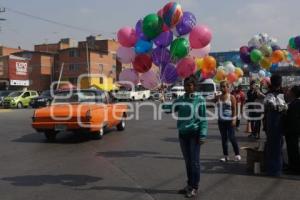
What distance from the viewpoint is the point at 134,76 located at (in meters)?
9.78

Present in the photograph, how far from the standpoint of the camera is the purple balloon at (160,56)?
948 centimetres

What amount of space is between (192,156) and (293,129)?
2385 mm

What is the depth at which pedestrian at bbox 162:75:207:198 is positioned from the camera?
22.1ft

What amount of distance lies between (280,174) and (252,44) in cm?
1266

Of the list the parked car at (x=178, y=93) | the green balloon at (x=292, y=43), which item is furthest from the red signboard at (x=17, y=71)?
the green balloon at (x=292, y=43)

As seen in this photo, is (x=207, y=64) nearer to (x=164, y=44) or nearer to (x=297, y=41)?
(x=164, y=44)

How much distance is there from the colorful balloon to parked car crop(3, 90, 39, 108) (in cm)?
3113

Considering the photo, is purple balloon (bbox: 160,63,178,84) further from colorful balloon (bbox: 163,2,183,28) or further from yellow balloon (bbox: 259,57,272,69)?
yellow balloon (bbox: 259,57,272,69)

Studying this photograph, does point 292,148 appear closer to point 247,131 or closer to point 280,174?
point 280,174

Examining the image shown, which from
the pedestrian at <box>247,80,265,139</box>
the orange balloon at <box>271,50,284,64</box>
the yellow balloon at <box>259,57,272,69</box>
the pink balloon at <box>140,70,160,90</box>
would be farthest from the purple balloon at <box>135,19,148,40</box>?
the orange balloon at <box>271,50,284,64</box>

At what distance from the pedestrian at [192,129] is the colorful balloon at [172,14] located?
104 inches

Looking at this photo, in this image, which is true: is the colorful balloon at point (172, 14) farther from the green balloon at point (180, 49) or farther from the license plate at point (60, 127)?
the license plate at point (60, 127)

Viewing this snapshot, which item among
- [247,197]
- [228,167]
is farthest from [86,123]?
[247,197]

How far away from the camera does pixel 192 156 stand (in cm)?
673
